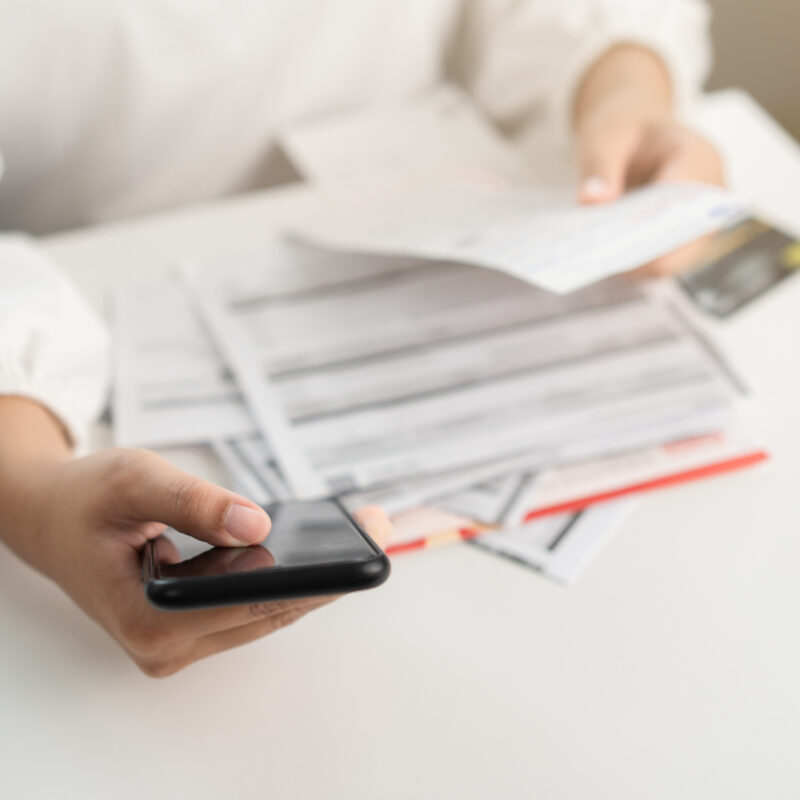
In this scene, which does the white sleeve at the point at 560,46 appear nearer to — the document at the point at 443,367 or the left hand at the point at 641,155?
the left hand at the point at 641,155

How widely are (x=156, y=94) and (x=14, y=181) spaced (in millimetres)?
160

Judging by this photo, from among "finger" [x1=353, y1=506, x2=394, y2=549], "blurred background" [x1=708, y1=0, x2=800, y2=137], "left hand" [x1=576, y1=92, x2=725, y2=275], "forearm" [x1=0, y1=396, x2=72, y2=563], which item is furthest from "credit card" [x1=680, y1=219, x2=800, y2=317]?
"blurred background" [x1=708, y1=0, x2=800, y2=137]

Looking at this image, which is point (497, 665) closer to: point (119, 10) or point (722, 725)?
point (722, 725)

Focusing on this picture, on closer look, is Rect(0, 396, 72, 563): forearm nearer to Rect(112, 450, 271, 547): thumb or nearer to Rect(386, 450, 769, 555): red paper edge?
Rect(112, 450, 271, 547): thumb

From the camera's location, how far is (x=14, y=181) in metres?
0.84

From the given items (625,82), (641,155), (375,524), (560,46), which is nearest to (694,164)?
(641,155)

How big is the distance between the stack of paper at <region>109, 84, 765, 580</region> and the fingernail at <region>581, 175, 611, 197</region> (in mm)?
14

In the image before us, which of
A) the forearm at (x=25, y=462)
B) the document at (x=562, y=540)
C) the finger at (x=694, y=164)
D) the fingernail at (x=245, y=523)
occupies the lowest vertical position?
the forearm at (x=25, y=462)

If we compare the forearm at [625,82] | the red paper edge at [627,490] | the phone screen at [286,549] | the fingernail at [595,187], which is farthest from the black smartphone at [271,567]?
the forearm at [625,82]

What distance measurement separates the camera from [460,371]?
57cm

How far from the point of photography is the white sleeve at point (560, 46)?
815mm

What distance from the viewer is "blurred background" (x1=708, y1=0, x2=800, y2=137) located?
1357 millimetres

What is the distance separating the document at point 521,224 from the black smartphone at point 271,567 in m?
0.18

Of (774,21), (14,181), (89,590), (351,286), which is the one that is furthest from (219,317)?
(774,21)
